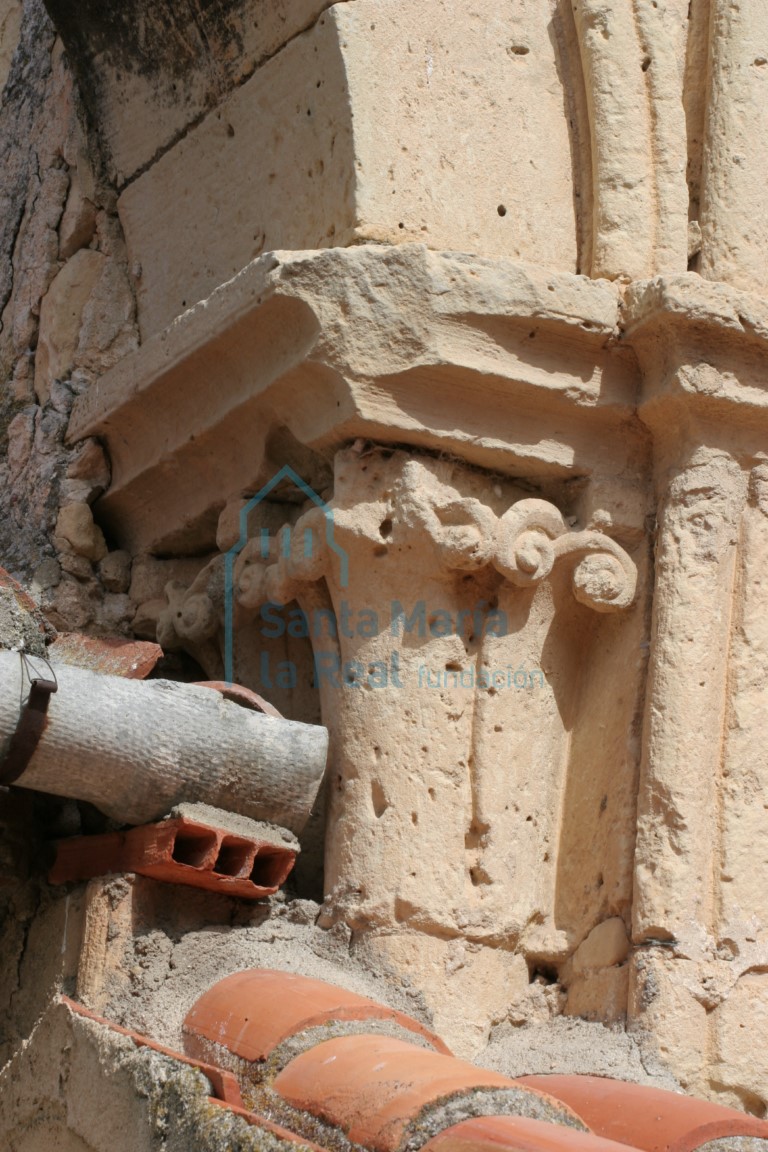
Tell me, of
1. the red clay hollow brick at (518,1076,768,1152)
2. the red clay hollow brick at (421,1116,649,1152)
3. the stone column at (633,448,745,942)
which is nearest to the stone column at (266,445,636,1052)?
the stone column at (633,448,745,942)

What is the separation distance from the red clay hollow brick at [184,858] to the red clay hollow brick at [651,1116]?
671 mm

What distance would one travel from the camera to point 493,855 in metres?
3.46

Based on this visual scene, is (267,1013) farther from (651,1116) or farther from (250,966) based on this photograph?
(651,1116)

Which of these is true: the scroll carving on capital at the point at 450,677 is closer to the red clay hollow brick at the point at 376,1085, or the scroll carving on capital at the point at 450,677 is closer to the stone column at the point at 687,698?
the stone column at the point at 687,698

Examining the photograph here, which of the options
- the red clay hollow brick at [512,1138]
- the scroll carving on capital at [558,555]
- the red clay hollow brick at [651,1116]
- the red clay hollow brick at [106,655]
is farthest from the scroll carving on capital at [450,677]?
the red clay hollow brick at [512,1138]

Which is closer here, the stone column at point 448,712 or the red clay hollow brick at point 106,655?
the stone column at point 448,712

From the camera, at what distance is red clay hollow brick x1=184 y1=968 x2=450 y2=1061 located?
9.04 ft

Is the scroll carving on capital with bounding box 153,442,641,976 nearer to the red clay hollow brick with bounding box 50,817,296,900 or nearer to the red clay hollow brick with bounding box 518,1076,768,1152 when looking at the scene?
the red clay hollow brick with bounding box 50,817,296,900

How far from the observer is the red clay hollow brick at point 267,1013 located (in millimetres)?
2754

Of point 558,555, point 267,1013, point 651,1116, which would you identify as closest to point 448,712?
point 558,555

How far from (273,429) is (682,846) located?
4.00 feet

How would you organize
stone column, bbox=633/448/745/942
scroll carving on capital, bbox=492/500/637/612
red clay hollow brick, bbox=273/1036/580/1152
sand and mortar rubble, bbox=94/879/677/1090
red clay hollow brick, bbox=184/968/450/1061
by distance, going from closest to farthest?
red clay hollow brick, bbox=273/1036/580/1152, red clay hollow brick, bbox=184/968/450/1061, sand and mortar rubble, bbox=94/879/677/1090, stone column, bbox=633/448/745/942, scroll carving on capital, bbox=492/500/637/612

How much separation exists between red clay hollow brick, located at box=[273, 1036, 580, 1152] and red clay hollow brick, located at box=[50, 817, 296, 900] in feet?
2.08

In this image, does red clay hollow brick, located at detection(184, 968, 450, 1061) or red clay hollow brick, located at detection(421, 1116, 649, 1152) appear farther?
red clay hollow brick, located at detection(184, 968, 450, 1061)
